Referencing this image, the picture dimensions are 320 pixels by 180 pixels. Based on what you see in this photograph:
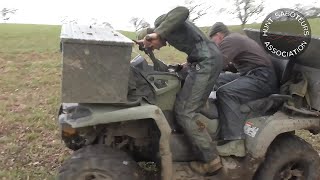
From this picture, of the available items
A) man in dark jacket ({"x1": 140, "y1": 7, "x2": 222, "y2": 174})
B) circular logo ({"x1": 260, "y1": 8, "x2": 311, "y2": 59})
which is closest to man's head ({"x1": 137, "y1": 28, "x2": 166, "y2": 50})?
man in dark jacket ({"x1": 140, "y1": 7, "x2": 222, "y2": 174})

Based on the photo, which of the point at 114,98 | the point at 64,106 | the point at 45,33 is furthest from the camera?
the point at 45,33

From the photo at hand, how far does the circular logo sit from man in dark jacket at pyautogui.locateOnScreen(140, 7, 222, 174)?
32.7 inches

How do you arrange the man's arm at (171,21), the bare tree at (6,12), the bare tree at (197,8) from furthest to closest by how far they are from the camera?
1. the bare tree at (6,12)
2. the bare tree at (197,8)
3. the man's arm at (171,21)

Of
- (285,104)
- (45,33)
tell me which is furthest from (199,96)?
(45,33)

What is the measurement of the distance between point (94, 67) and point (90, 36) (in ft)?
0.94

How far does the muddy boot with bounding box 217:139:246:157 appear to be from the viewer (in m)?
4.72

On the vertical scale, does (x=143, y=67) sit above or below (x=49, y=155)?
above

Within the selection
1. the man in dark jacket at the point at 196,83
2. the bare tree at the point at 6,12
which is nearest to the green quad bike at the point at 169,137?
the man in dark jacket at the point at 196,83

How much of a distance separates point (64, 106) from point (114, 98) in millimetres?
624

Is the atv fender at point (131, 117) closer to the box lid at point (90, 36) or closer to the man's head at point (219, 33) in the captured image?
the box lid at point (90, 36)

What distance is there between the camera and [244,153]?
4773 millimetres

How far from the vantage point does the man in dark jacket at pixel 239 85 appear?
4762 millimetres

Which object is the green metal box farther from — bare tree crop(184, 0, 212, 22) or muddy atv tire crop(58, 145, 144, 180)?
bare tree crop(184, 0, 212, 22)

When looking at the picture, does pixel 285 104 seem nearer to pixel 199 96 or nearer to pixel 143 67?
pixel 199 96
